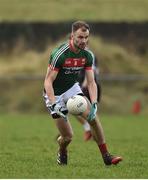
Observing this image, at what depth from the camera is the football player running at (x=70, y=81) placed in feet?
32.7

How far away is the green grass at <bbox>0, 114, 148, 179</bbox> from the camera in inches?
372

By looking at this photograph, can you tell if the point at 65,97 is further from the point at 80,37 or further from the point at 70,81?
the point at 80,37

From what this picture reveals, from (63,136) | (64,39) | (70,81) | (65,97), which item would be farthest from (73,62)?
(64,39)

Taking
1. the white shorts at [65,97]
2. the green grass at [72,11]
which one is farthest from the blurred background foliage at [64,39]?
the white shorts at [65,97]

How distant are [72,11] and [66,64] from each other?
87.8 feet

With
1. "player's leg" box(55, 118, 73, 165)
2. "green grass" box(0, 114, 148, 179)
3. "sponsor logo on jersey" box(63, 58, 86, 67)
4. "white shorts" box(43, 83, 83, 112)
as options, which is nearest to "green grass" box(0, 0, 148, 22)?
"green grass" box(0, 114, 148, 179)

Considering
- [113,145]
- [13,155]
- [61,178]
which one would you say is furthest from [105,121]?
[61,178]

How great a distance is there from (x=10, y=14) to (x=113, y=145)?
74.6 feet

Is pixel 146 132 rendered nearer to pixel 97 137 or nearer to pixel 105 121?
pixel 105 121

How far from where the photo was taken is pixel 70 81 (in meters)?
10.4

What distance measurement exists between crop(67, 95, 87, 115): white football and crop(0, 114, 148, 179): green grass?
2.57ft

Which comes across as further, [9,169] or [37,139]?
[37,139]

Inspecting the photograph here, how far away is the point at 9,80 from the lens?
96.0 ft

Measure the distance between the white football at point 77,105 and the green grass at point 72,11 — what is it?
26146 mm
